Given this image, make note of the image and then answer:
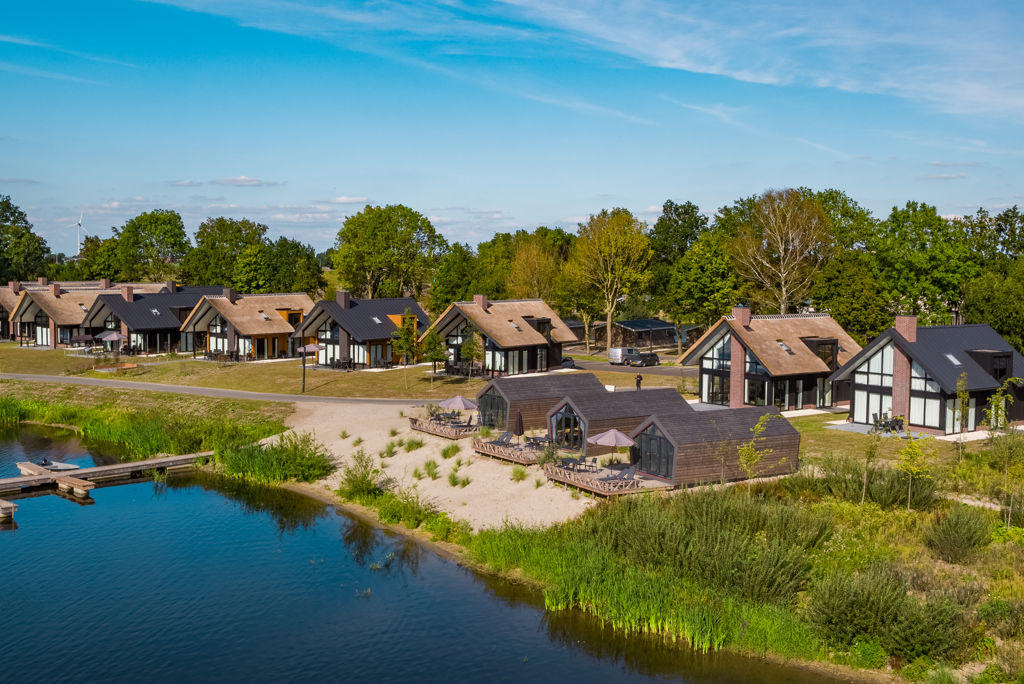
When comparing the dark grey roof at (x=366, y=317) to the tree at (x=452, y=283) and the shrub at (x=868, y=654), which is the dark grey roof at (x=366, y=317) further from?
the shrub at (x=868, y=654)

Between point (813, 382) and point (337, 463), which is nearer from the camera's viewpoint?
point (337, 463)

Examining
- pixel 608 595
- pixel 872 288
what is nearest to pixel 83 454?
pixel 608 595

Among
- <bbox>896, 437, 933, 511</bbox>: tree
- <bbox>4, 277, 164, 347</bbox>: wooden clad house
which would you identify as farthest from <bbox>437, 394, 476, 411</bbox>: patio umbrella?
<bbox>4, 277, 164, 347</bbox>: wooden clad house

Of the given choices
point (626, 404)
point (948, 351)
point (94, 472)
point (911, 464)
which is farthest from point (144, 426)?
point (948, 351)

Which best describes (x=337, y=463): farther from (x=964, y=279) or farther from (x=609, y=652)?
(x=964, y=279)

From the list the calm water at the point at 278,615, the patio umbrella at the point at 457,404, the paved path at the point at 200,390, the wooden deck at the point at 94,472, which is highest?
the patio umbrella at the point at 457,404

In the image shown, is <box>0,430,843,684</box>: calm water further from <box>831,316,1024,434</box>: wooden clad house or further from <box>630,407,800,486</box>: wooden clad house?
<box>831,316,1024,434</box>: wooden clad house

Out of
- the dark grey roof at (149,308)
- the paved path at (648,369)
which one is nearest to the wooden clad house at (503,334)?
the paved path at (648,369)
